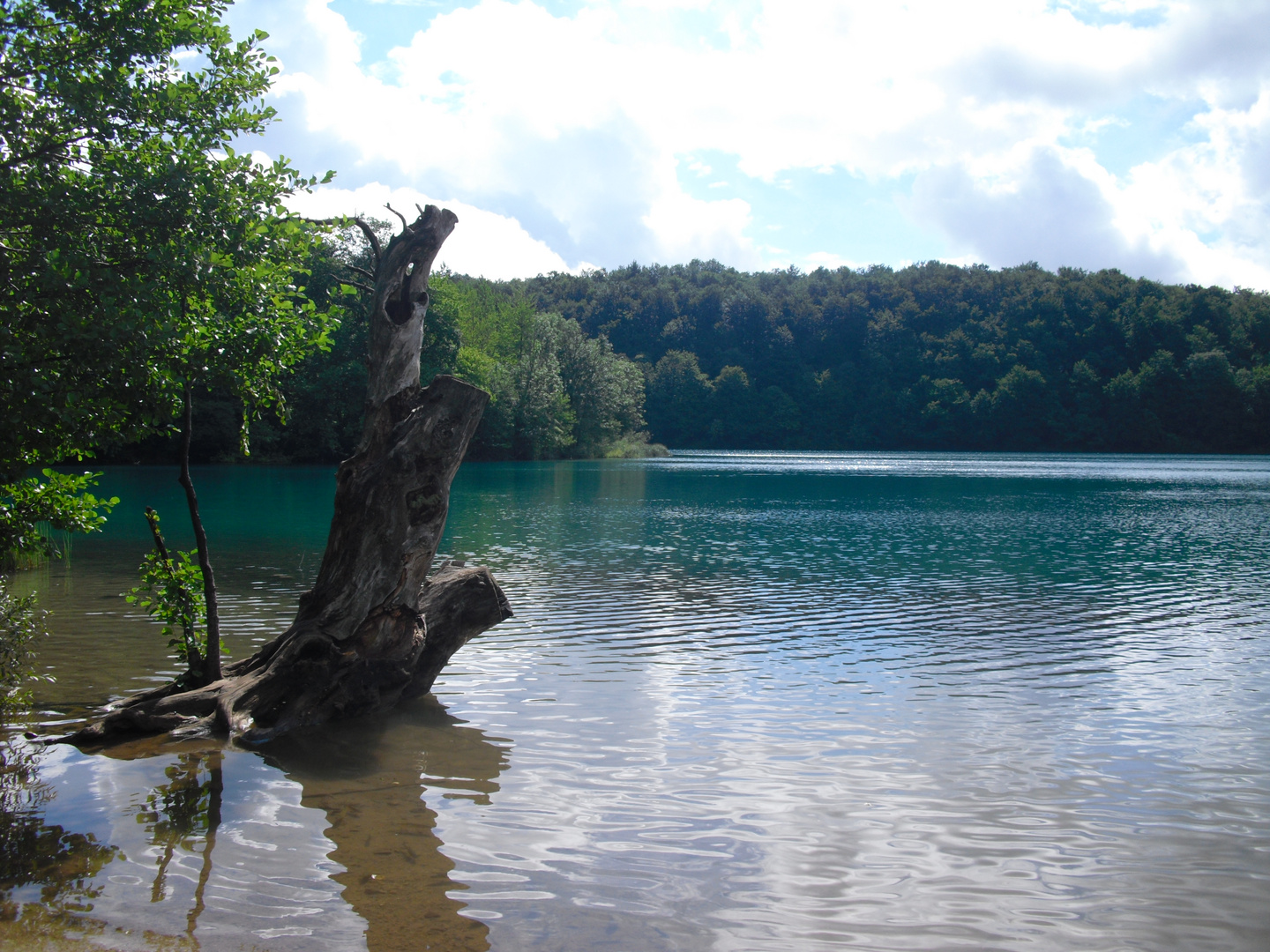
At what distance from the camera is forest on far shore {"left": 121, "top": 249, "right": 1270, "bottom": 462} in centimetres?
9756

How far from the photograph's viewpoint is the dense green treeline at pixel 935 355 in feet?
432

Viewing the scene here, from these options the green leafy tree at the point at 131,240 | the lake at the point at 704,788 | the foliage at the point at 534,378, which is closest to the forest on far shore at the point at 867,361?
the foliage at the point at 534,378

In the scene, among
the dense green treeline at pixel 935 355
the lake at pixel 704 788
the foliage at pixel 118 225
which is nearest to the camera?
the lake at pixel 704 788

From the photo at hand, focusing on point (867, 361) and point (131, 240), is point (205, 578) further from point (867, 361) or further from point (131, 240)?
point (867, 361)

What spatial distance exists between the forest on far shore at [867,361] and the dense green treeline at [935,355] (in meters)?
0.32

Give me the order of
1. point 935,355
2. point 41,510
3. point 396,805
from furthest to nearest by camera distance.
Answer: point 935,355 < point 41,510 < point 396,805

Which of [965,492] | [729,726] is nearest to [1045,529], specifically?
[965,492]

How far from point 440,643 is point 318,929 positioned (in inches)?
208

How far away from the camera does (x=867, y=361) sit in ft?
546

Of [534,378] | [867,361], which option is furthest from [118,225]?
[867,361]

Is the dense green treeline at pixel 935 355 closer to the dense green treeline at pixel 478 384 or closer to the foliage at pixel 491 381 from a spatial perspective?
the foliage at pixel 491 381

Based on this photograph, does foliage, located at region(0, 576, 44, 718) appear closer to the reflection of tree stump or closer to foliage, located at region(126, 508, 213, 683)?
foliage, located at region(126, 508, 213, 683)

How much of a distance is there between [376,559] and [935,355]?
525 feet

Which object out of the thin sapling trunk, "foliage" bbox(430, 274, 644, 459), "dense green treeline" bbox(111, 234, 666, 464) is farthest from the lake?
"foliage" bbox(430, 274, 644, 459)
